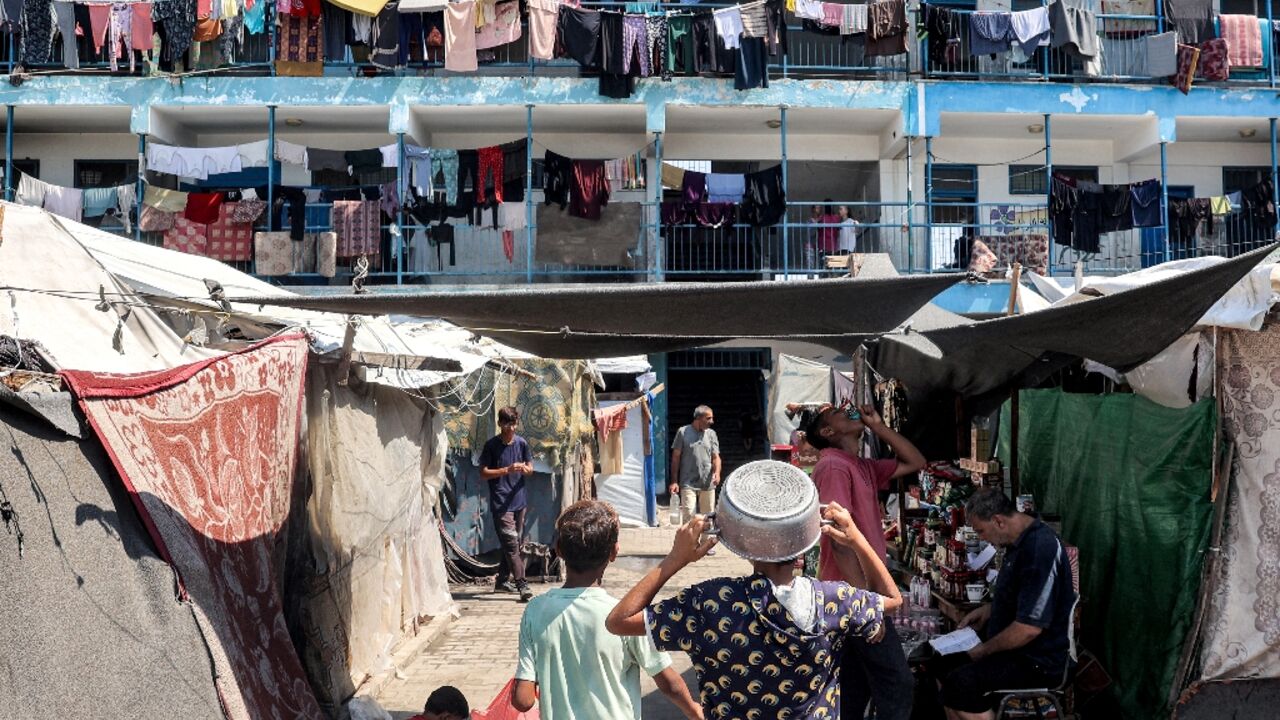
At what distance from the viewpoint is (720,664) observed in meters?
3.01

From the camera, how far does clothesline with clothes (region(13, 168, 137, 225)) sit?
1680 cm

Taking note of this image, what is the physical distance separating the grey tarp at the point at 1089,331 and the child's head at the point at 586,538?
1.99m

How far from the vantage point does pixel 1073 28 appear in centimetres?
1748

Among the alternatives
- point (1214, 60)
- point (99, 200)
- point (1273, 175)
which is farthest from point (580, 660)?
point (1214, 60)

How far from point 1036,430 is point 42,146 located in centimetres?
1817

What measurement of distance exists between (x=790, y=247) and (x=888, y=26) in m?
3.98

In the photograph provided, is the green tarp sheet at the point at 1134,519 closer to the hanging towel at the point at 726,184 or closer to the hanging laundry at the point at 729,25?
the hanging towel at the point at 726,184

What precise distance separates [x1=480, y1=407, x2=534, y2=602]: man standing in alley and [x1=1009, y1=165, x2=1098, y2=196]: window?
12.6m

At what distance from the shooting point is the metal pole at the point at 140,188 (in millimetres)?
16922

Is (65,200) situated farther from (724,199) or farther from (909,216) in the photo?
(909,216)

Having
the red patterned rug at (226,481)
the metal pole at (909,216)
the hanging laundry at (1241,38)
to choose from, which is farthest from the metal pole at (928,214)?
the red patterned rug at (226,481)

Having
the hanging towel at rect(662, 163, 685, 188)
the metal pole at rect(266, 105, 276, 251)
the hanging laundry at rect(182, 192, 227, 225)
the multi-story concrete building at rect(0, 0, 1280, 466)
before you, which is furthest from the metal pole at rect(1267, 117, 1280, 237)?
the hanging laundry at rect(182, 192, 227, 225)

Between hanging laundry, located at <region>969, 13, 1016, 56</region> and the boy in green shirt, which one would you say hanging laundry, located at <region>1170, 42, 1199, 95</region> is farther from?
the boy in green shirt

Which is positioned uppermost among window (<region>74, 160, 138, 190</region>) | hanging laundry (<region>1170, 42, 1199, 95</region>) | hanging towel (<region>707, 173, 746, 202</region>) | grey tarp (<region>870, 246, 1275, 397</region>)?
hanging laundry (<region>1170, 42, 1199, 95</region>)
